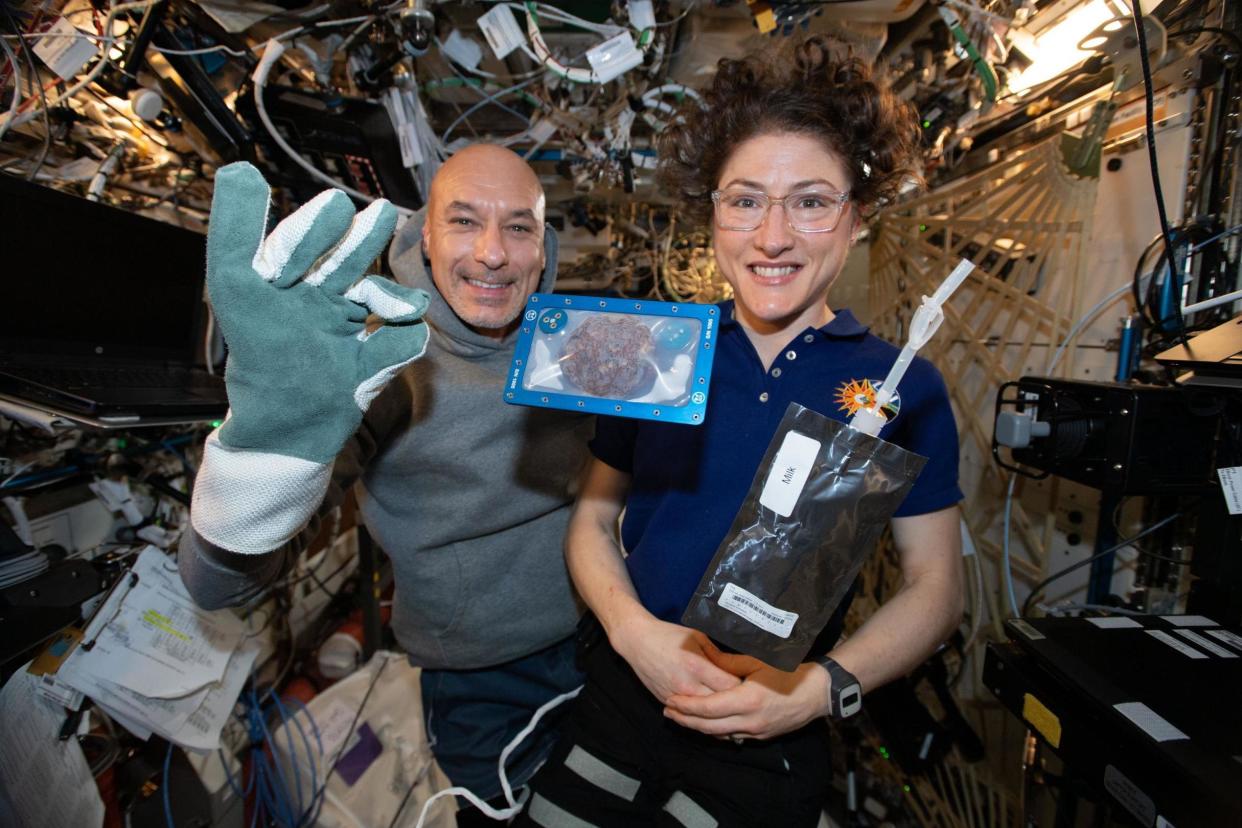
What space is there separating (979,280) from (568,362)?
1.99 m

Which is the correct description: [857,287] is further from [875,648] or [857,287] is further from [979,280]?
[875,648]

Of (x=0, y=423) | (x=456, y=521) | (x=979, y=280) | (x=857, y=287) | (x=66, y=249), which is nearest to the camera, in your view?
(x=456, y=521)

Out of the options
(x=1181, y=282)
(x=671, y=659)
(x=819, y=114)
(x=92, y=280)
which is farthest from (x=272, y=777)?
(x=1181, y=282)

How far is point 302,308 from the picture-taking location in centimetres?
75

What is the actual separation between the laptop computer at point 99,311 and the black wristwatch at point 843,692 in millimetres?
1619

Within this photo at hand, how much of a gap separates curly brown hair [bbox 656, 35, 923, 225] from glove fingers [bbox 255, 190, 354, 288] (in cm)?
79

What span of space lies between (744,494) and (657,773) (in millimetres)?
624

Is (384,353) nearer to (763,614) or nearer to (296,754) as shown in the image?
(763,614)

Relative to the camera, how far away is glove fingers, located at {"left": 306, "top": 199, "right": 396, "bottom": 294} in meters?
0.73

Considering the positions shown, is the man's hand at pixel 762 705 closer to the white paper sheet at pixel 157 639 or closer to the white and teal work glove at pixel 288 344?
the white and teal work glove at pixel 288 344

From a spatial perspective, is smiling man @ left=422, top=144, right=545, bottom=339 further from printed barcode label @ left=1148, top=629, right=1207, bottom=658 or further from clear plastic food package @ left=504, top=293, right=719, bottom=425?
printed barcode label @ left=1148, top=629, right=1207, bottom=658

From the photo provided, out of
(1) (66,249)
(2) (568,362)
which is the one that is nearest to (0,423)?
(1) (66,249)

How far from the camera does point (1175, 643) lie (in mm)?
988

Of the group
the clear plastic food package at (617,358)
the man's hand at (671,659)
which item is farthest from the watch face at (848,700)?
the clear plastic food package at (617,358)
